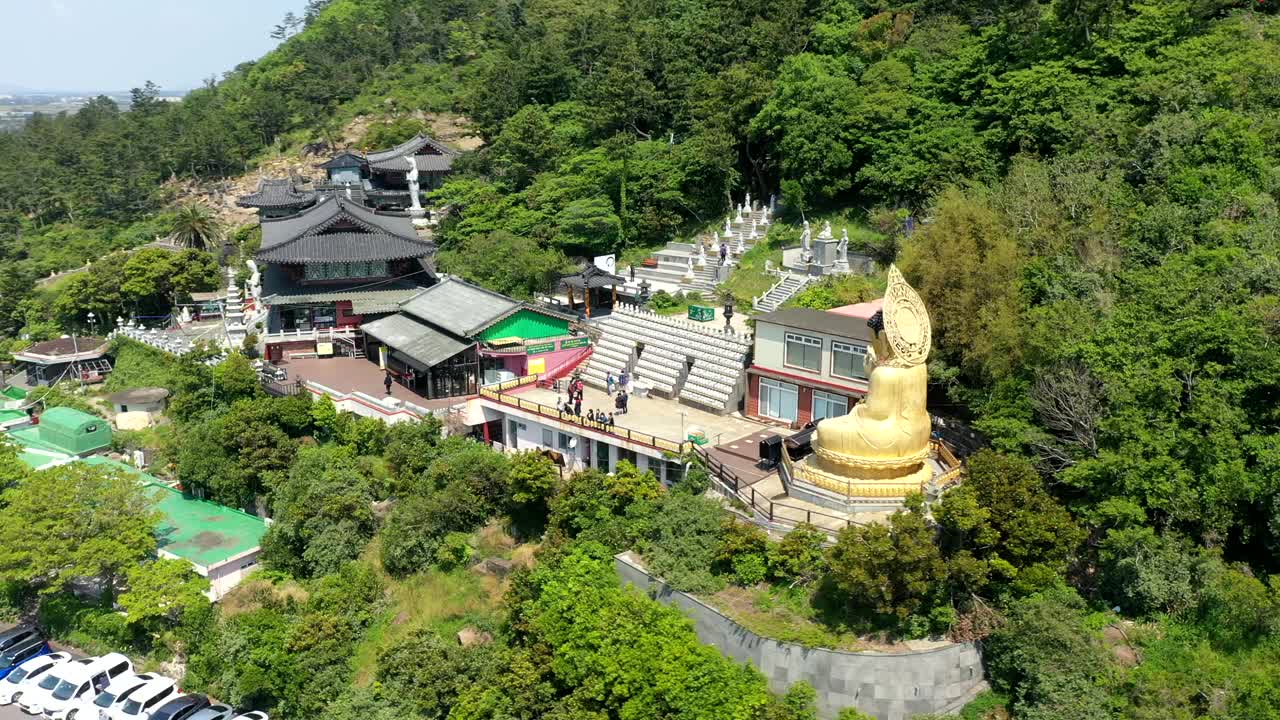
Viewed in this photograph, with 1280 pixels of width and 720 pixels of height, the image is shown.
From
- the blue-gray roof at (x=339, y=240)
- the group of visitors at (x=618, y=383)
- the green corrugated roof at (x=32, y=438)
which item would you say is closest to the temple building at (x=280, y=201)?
the blue-gray roof at (x=339, y=240)

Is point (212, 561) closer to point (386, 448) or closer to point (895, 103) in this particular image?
point (386, 448)

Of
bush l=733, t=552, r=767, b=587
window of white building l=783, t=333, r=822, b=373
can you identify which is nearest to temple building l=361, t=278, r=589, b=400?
window of white building l=783, t=333, r=822, b=373

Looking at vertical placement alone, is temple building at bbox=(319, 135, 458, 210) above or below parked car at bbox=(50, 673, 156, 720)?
above

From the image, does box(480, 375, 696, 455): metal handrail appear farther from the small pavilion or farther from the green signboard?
the green signboard

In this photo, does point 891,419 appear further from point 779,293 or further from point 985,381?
point 779,293

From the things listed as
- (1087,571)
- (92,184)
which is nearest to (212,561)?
(1087,571)

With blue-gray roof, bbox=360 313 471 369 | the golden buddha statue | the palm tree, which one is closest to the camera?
the golden buddha statue

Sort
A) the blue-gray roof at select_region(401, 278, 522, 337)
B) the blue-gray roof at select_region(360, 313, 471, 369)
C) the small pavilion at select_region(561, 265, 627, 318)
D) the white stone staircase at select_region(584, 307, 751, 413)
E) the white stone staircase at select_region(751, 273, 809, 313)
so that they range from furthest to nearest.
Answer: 1. the small pavilion at select_region(561, 265, 627, 318)
2. the white stone staircase at select_region(751, 273, 809, 313)
3. the blue-gray roof at select_region(401, 278, 522, 337)
4. the blue-gray roof at select_region(360, 313, 471, 369)
5. the white stone staircase at select_region(584, 307, 751, 413)
